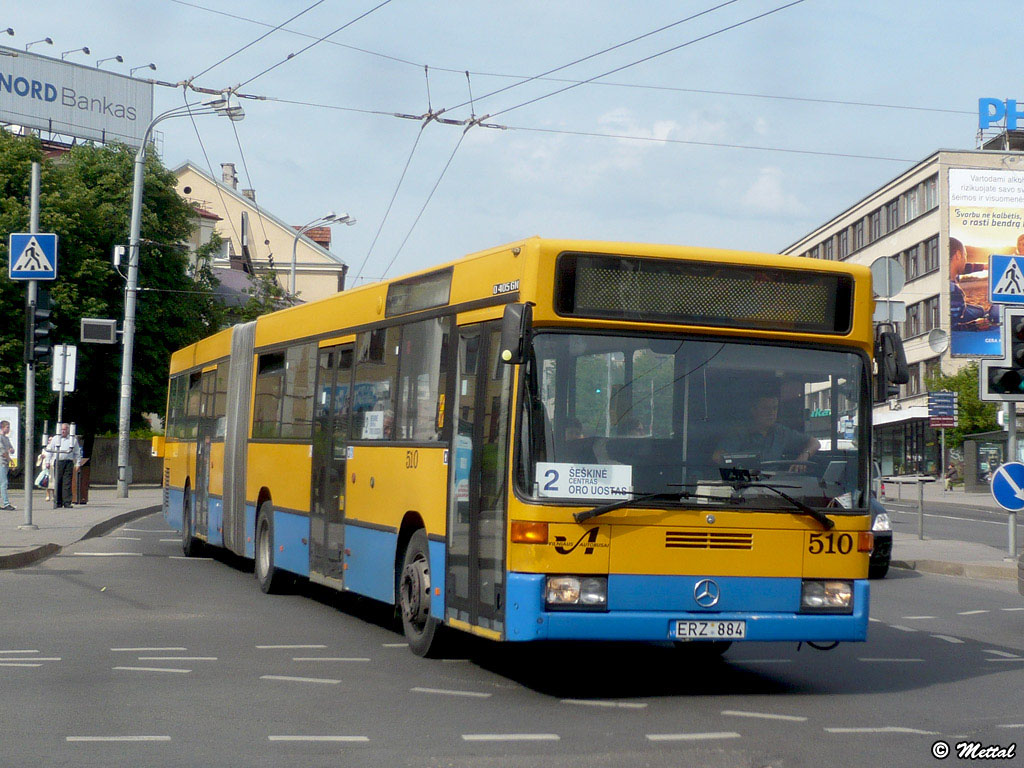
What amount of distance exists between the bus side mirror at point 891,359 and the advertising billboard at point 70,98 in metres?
64.2

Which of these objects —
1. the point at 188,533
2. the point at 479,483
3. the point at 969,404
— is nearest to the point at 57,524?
the point at 188,533

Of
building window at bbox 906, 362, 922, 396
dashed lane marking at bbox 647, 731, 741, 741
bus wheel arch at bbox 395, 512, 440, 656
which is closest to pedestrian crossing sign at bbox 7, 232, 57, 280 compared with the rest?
bus wheel arch at bbox 395, 512, 440, 656

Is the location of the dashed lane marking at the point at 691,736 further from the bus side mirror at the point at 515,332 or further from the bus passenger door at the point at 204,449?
the bus passenger door at the point at 204,449

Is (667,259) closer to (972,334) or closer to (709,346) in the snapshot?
(709,346)

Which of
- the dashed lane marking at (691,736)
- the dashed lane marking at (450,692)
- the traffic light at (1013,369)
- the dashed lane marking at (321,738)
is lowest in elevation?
the dashed lane marking at (450,692)

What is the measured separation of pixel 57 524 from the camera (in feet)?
81.3

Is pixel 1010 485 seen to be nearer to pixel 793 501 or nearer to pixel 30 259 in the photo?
pixel 793 501

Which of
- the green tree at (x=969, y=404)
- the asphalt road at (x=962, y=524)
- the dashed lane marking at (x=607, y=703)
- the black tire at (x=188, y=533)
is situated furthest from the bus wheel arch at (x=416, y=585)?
the green tree at (x=969, y=404)

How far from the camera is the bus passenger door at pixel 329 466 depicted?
12.6m

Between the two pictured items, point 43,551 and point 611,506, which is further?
point 43,551

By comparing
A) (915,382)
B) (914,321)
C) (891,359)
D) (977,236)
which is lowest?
(891,359)

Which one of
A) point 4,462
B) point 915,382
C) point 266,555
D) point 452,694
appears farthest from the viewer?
point 915,382

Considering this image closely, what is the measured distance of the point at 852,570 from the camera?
29.8 feet

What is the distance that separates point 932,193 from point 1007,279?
192 feet
